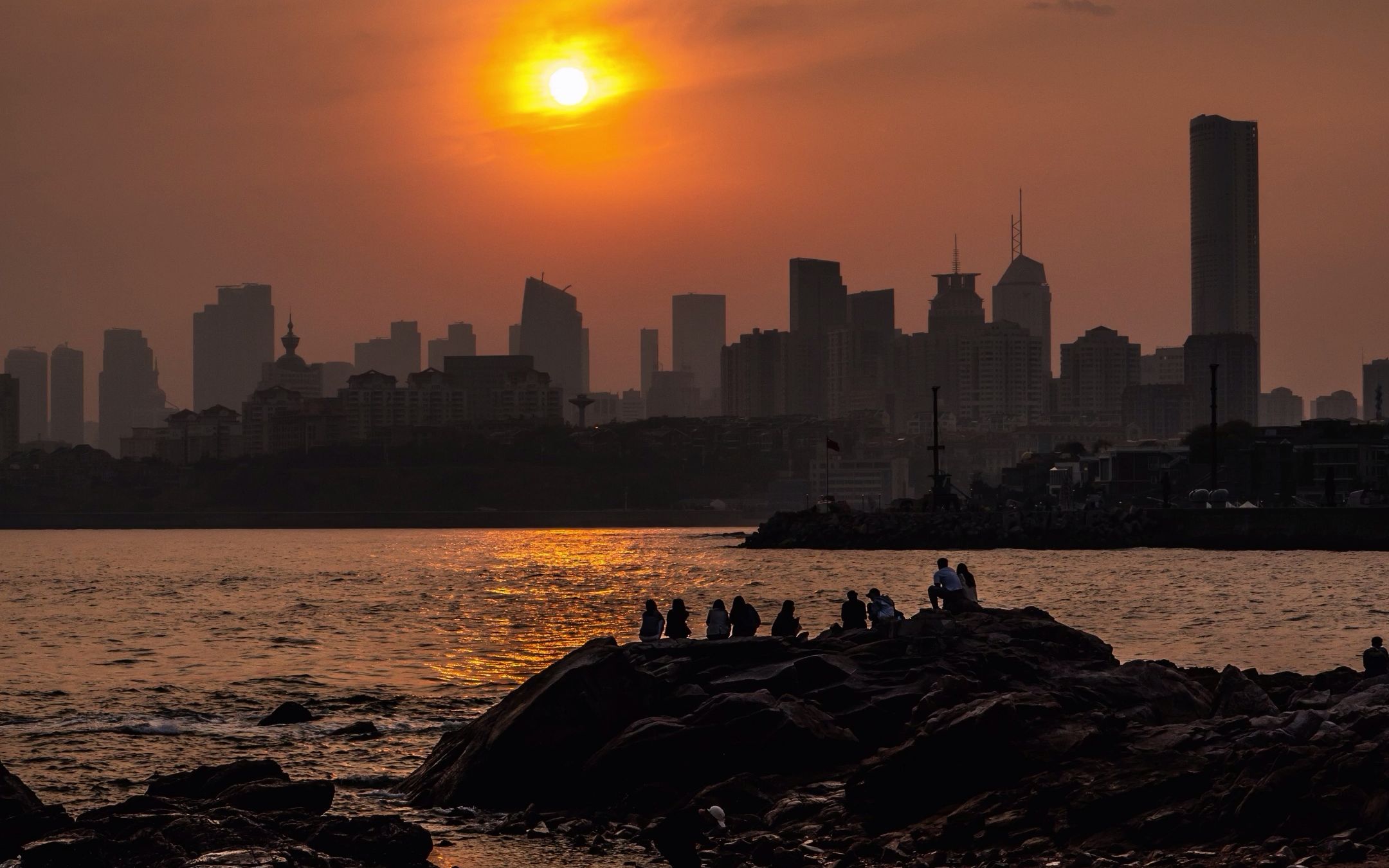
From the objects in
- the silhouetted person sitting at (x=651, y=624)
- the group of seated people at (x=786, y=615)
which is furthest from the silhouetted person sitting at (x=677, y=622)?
the silhouetted person sitting at (x=651, y=624)

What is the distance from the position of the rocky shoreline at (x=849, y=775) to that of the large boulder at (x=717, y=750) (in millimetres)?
27

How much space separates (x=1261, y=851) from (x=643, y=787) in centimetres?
766

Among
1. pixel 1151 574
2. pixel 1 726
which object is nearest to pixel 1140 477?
pixel 1151 574

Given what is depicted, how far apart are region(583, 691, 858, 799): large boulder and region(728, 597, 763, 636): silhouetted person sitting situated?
21.0 ft

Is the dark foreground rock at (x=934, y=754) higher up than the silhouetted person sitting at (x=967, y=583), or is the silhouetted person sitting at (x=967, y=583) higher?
the silhouetted person sitting at (x=967, y=583)

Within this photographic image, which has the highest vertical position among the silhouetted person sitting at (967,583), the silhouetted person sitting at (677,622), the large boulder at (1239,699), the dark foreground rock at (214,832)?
the silhouetted person sitting at (967,583)

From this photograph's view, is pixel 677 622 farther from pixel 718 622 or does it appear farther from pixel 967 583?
pixel 967 583

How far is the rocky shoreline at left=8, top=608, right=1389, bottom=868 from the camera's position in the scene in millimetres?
15891

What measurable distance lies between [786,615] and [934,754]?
8.79 m

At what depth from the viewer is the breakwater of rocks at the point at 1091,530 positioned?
294ft

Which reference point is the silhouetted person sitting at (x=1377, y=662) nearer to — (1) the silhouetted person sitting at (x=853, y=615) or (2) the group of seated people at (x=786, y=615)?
(2) the group of seated people at (x=786, y=615)

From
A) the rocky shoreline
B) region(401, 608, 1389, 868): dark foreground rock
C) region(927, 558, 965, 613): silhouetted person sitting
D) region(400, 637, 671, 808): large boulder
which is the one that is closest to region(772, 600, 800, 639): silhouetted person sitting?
region(401, 608, 1389, 868): dark foreground rock

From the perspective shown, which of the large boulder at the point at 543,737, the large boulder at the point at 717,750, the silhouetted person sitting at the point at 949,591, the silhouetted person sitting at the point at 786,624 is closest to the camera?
the large boulder at the point at 717,750

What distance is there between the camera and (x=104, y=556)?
130250 millimetres
